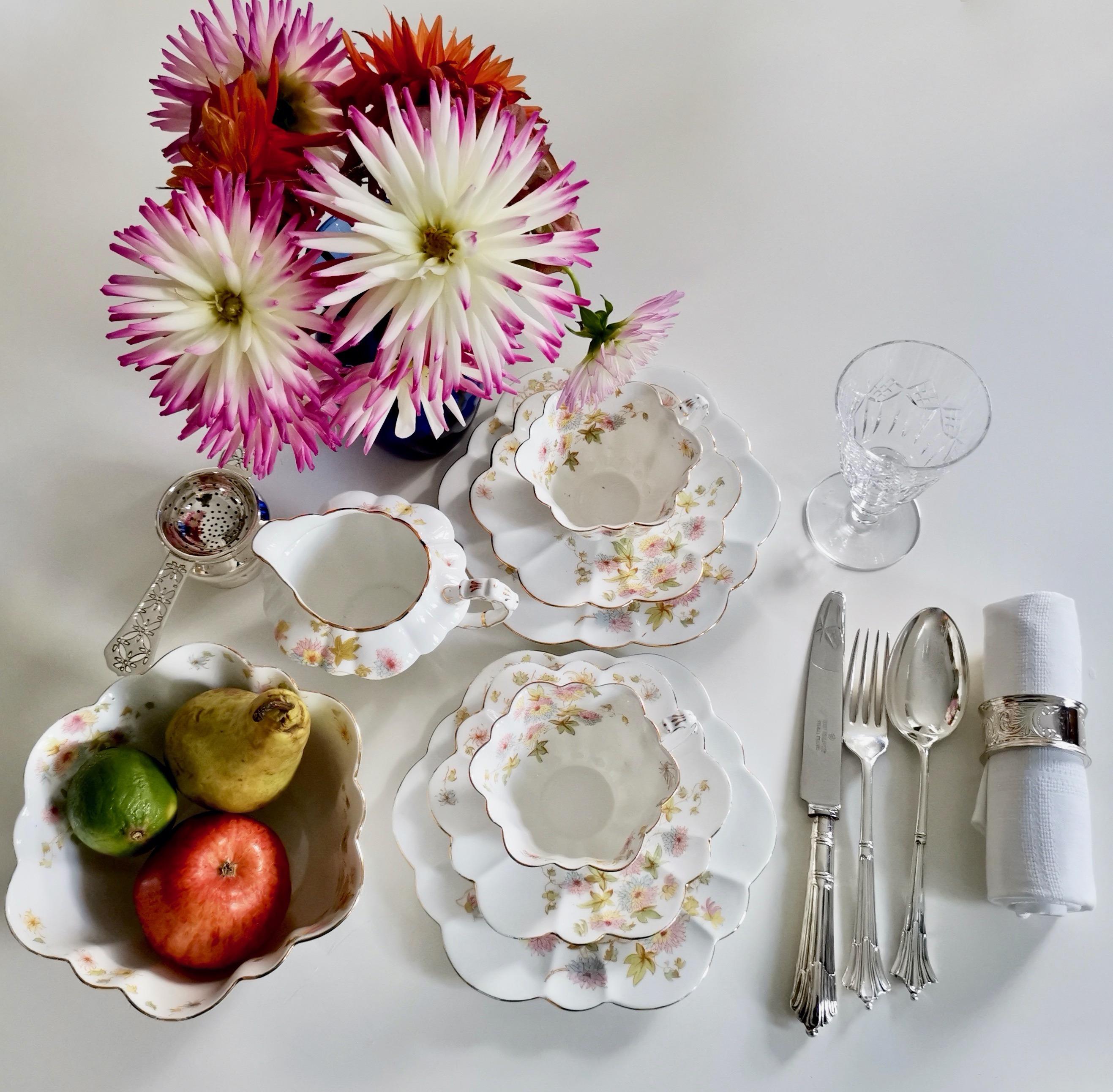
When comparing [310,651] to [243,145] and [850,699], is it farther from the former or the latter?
[850,699]

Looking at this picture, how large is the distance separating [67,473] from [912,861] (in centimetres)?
83

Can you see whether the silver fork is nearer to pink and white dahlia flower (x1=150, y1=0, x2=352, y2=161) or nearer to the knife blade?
the knife blade

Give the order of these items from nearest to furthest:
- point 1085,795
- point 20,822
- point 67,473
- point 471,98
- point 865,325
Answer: point 471,98
point 20,822
point 1085,795
point 67,473
point 865,325

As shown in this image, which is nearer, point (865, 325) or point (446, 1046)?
point (446, 1046)

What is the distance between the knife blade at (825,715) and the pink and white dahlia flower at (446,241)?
0.42 m

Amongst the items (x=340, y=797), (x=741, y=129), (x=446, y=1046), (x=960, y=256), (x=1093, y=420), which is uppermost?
(x=741, y=129)

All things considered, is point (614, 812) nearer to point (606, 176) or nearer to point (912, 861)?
point (912, 861)

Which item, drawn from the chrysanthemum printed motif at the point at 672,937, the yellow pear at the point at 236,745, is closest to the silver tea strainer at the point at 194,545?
the yellow pear at the point at 236,745

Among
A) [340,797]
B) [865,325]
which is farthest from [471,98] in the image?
[865,325]

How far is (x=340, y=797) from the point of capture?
2.17ft

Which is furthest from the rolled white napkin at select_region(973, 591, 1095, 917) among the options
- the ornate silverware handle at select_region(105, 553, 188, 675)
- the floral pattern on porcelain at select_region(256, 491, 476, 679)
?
the ornate silverware handle at select_region(105, 553, 188, 675)

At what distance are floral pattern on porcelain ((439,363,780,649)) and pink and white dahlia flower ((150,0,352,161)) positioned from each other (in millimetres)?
316

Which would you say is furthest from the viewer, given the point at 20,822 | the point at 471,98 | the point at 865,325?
the point at 865,325

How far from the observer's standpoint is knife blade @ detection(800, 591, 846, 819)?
2.39 feet
